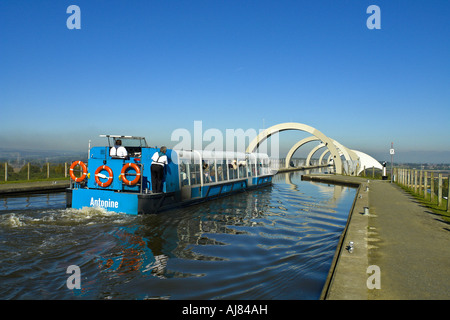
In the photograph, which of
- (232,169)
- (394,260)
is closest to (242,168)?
(232,169)

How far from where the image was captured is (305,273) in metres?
6.12

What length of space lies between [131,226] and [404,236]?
24.4 ft

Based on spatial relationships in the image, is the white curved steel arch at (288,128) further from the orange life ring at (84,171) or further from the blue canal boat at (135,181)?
the orange life ring at (84,171)

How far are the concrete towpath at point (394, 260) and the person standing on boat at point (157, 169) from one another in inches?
257

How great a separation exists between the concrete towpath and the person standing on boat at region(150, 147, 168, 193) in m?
6.54

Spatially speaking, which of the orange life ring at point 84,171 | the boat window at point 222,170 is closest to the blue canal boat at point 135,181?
the orange life ring at point 84,171

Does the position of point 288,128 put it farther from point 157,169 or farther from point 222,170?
point 157,169

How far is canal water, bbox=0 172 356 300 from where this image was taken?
5.27 metres

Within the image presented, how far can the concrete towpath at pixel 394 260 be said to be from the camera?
4242 mm

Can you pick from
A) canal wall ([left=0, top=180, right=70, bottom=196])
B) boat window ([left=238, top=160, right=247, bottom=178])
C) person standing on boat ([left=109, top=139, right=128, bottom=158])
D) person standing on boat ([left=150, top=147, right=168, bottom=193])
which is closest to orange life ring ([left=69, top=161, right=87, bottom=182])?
person standing on boat ([left=109, top=139, right=128, bottom=158])

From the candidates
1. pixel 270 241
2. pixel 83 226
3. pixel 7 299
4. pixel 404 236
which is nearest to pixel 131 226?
pixel 83 226

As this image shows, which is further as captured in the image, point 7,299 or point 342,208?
point 342,208

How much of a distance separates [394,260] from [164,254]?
4.73m
